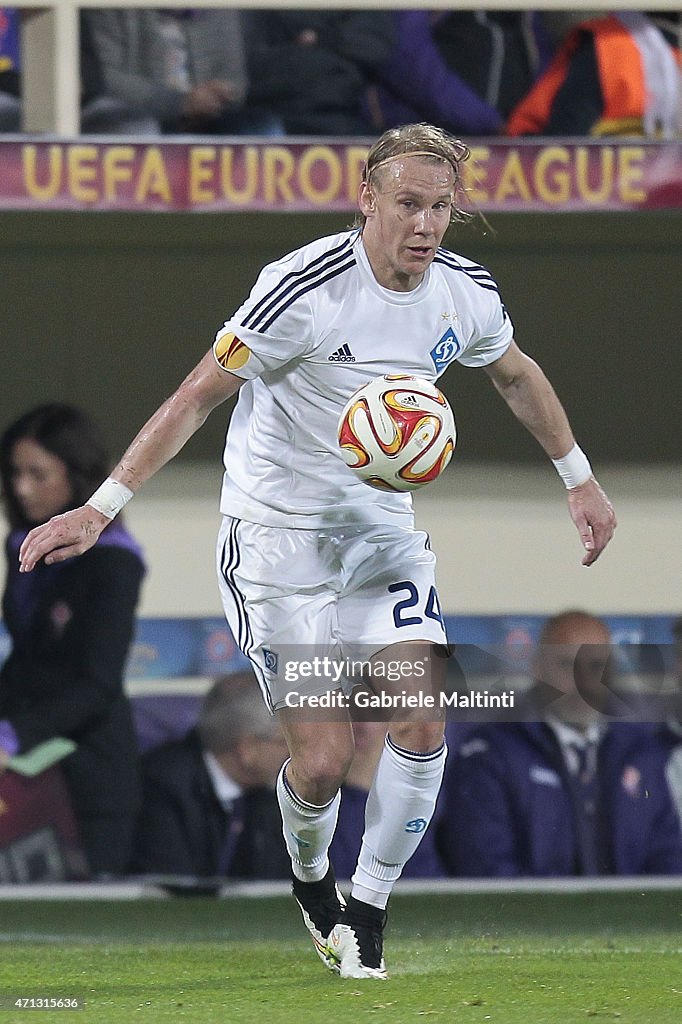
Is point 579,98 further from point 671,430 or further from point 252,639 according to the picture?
point 252,639

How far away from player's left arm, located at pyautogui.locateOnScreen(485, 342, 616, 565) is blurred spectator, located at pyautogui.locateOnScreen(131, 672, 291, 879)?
6.89ft

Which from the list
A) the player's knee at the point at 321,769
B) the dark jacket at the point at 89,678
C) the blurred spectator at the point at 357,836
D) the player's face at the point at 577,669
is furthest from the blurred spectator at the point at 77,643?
the player's knee at the point at 321,769

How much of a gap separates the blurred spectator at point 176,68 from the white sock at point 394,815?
2.73m

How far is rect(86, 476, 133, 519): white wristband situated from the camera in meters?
3.91

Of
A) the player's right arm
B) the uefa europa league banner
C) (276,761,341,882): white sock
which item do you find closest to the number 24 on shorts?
(276,761,341,882): white sock

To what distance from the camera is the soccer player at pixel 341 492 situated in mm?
3986

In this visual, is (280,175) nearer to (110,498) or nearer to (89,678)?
(89,678)

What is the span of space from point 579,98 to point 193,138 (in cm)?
129

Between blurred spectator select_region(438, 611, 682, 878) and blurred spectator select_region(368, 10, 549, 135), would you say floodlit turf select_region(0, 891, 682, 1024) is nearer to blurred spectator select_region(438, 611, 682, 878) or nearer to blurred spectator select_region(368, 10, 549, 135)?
blurred spectator select_region(438, 611, 682, 878)

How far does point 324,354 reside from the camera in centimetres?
409

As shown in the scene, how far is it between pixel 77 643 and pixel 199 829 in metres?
0.73

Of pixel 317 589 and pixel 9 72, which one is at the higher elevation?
pixel 9 72

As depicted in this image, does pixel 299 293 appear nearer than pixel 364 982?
Yes

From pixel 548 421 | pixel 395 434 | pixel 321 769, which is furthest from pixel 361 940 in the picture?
pixel 548 421
